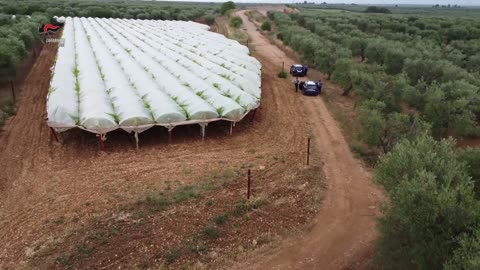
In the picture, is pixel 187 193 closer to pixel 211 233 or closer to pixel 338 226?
pixel 211 233

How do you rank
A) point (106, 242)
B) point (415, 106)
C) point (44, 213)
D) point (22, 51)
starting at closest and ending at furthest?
point (106, 242)
point (44, 213)
point (415, 106)
point (22, 51)

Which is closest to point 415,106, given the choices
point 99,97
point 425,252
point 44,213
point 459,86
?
point 459,86

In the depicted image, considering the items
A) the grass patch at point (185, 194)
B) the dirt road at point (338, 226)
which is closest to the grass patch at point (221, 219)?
the grass patch at point (185, 194)

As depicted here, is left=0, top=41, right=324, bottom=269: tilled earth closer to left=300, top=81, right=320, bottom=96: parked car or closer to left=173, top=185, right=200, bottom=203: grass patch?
left=173, top=185, right=200, bottom=203: grass patch

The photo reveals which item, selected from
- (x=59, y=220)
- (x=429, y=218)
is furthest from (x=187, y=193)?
(x=429, y=218)

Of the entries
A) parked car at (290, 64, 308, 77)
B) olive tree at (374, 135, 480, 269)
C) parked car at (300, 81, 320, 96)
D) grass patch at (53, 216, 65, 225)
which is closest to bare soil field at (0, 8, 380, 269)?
grass patch at (53, 216, 65, 225)

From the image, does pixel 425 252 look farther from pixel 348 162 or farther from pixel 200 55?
pixel 200 55
